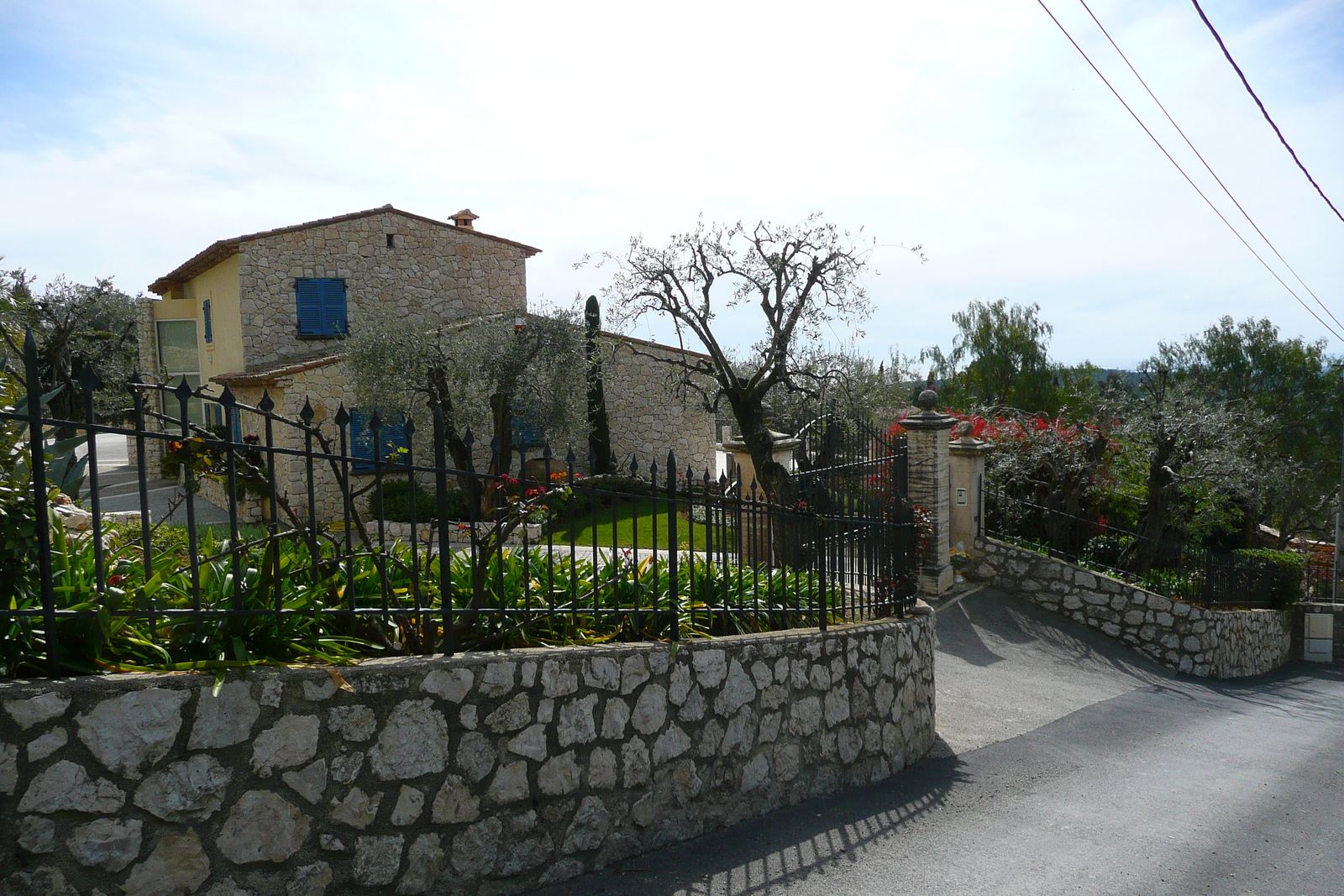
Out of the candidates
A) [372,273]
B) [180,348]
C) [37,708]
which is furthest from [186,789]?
[180,348]

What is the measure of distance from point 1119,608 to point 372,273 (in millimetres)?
16383

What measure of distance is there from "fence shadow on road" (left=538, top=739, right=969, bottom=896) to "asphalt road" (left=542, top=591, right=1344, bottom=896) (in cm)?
1

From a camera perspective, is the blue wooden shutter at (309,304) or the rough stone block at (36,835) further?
the blue wooden shutter at (309,304)

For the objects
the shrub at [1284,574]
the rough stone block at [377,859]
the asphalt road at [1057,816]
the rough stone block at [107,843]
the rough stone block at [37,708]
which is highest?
the rough stone block at [37,708]

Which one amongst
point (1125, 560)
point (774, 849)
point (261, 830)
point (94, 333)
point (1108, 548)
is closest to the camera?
point (261, 830)

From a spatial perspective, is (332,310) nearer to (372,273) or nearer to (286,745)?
(372,273)

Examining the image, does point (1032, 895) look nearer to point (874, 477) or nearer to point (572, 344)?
point (874, 477)

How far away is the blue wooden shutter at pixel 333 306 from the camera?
19.4 m

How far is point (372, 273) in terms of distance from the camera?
65.0 feet

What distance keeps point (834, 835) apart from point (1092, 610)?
9.93 metres

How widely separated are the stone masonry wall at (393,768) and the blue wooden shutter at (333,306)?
17.0 meters

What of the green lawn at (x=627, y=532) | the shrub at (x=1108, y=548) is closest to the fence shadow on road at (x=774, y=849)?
Result: the green lawn at (x=627, y=532)

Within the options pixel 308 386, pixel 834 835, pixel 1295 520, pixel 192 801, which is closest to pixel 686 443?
pixel 308 386

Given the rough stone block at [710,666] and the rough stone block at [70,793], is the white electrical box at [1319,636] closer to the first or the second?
the rough stone block at [710,666]
